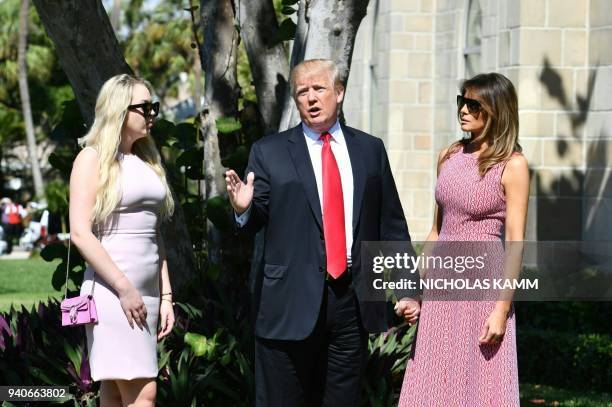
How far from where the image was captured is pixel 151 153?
18.3ft

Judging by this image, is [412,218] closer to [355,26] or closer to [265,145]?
[355,26]

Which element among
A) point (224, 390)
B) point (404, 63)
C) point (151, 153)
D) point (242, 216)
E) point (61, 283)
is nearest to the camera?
point (242, 216)

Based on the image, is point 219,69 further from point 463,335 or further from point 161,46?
point 161,46

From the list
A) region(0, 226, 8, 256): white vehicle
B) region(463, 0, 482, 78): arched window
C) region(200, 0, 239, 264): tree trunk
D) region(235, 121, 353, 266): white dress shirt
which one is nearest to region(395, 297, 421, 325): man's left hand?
region(235, 121, 353, 266): white dress shirt

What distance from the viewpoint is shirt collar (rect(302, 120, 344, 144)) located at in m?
5.30

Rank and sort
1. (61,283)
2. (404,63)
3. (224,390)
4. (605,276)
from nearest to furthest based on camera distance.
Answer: (224,390)
(61,283)
(605,276)
(404,63)

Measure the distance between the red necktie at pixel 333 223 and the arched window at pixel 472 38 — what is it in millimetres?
11029

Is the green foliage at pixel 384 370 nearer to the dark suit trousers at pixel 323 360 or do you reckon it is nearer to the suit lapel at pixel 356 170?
the dark suit trousers at pixel 323 360

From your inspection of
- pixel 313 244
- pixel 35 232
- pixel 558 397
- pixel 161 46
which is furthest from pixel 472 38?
pixel 161 46

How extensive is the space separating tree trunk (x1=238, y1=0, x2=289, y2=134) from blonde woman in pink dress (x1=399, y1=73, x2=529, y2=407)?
10.0 ft

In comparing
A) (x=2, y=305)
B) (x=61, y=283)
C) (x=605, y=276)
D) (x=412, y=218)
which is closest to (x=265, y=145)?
(x=61, y=283)

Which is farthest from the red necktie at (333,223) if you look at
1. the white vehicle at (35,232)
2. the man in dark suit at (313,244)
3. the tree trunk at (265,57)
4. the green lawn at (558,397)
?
the white vehicle at (35,232)

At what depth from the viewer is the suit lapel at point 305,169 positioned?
203 inches

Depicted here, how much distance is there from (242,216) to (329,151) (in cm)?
49
